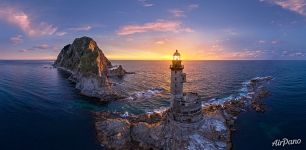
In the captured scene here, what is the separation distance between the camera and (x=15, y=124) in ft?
140

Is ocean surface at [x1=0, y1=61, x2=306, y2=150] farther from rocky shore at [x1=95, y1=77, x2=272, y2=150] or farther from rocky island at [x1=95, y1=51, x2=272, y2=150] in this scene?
rocky island at [x1=95, y1=51, x2=272, y2=150]

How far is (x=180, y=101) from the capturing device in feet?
117

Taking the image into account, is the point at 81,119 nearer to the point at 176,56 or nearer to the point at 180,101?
the point at 180,101

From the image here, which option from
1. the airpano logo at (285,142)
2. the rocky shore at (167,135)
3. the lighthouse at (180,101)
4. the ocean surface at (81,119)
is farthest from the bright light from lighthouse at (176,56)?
the airpano logo at (285,142)

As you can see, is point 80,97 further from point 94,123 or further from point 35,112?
point 94,123

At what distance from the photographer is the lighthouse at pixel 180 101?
115ft

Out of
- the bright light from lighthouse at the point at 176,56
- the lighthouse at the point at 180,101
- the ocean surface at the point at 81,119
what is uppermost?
the bright light from lighthouse at the point at 176,56

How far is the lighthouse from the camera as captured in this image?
115 ft

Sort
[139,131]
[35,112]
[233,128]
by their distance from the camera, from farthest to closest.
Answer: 1. [35,112]
2. [233,128]
3. [139,131]

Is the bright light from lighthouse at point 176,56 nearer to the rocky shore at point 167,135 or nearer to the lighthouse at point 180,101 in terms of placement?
the lighthouse at point 180,101

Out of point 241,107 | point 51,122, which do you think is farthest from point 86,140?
point 241,107

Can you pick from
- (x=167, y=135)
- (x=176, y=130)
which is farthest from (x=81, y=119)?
(x=176, y=130)

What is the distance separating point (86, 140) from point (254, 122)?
33.3m

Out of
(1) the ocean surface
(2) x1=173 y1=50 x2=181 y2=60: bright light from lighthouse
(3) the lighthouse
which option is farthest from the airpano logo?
(2) x1=173 y1=50 x2=181 y2=60: bright light from lighthouse
